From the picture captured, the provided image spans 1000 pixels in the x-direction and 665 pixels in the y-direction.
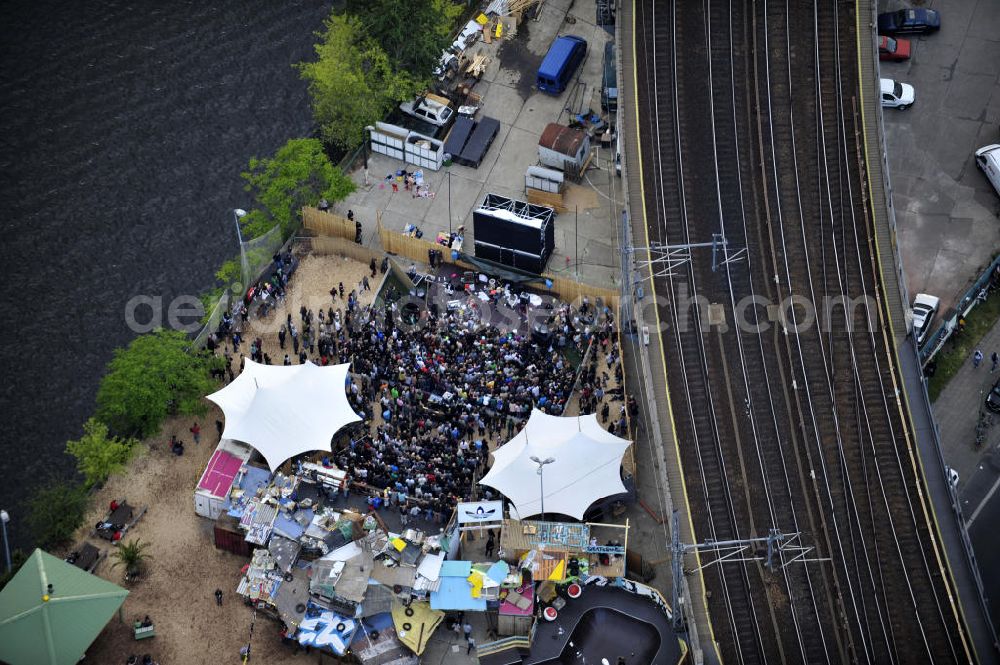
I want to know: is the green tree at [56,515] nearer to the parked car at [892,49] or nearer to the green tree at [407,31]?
the green tree at [407,31]

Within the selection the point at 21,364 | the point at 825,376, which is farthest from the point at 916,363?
the point at 21,364

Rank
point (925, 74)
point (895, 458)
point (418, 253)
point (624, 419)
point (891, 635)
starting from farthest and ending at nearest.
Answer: point (925, 74), point (418, 253), point (624, 419), point (895, 458), point (891, 635)

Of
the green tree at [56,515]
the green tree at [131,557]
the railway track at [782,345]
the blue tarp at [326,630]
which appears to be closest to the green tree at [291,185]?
the green tree at [56,515]

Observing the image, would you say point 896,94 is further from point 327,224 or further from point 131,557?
point 131,557

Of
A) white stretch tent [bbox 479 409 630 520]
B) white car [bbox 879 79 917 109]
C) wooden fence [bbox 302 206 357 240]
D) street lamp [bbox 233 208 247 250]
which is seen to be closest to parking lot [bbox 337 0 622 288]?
wooden fence [bbox 302 206 357 240]

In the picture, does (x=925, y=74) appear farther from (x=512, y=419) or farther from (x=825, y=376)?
(x=512, y=419)

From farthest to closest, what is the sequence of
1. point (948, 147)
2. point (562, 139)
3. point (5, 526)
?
point (948, 147)
point (562, 139)
point (5, 526)

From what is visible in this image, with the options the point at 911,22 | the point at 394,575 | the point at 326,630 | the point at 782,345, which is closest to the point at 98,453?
the point at 326,630
